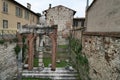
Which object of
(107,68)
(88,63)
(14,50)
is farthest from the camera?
(14,50)

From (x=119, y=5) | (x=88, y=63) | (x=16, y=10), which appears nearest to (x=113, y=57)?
(x=119, y=5)

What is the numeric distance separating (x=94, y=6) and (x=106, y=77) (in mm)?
5088

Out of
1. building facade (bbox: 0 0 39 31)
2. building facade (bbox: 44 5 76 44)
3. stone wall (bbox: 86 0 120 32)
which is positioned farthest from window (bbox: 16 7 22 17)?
stone wall (bbox: 86 0 120 32)

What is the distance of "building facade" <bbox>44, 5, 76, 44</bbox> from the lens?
91.0ft

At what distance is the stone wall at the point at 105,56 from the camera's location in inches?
211

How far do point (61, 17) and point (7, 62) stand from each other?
709 inches

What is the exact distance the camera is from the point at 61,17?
91.6 ft

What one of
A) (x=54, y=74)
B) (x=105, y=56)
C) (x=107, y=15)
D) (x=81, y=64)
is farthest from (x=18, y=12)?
(x=105, y=56)

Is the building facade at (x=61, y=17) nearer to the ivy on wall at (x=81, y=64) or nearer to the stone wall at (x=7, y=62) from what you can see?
the ivy on wall at (x=81, y=64)

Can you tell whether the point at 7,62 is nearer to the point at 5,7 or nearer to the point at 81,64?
the point at 81,64

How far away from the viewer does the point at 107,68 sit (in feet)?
20.2

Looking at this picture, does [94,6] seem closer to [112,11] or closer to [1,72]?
[112,11]

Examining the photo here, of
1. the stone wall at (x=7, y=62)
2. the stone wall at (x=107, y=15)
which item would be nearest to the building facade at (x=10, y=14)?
the stone wall at (x=7, y=62)

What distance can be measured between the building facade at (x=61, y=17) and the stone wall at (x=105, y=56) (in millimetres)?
19644
